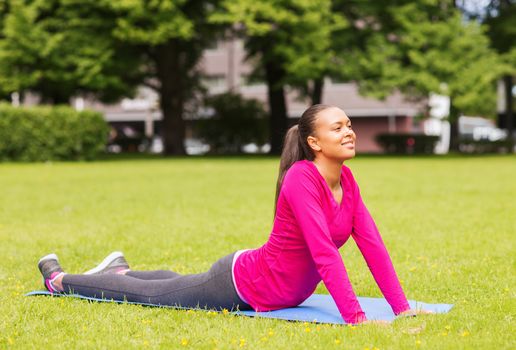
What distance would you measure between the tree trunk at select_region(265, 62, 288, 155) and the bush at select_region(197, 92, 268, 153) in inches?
158

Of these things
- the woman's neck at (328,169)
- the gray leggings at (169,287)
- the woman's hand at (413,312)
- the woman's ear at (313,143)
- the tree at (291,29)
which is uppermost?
the tree at (291,29)

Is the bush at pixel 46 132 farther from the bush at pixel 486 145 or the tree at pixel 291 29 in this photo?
the bush at pixel 486 145

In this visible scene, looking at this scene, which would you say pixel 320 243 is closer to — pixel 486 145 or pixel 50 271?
pixel 50 271

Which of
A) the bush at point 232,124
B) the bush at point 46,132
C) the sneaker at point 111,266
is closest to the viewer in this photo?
the sneaker at point 111,266

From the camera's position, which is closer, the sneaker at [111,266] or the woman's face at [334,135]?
the woman's face at [334,135]

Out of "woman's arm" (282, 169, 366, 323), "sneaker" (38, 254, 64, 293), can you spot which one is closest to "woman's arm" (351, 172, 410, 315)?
"woman's arm" (282, 169, 366, 323)

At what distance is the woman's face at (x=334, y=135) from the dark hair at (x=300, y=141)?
0.05 metres

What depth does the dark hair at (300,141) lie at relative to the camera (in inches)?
175

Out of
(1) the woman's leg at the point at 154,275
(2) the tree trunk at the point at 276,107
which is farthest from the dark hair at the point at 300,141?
(2) the tree trunk at the point at 276,107

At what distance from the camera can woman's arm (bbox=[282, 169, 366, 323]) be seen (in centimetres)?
427

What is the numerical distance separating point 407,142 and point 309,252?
114 ft

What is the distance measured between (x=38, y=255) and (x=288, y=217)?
3.98 m

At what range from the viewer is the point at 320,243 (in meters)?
4.28

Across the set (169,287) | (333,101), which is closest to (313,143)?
(169,287)
